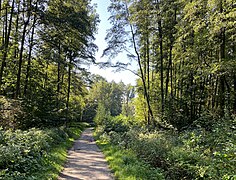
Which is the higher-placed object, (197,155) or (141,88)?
(141,88)

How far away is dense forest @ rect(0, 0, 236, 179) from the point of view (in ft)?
22.9

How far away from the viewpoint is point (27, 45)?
49.8 ft

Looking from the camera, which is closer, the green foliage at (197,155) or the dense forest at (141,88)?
the green foliage at (197,155)

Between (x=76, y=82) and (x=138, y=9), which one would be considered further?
(x=76, y=82)

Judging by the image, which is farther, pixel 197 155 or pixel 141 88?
pixel 141 88

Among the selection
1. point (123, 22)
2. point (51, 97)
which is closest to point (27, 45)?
point (51, 97)

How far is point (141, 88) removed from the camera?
72.5ft

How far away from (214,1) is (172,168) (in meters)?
7.30

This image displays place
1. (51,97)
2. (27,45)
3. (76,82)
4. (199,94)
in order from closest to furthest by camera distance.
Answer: (27,45)
(51,97)
(199,94)
(76,82)

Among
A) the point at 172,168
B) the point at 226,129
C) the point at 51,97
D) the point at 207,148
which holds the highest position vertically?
the point at 51,97

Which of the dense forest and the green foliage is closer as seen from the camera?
the green foliage

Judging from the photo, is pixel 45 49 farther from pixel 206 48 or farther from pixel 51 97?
pixel 206 48

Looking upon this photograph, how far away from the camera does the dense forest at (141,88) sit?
275 inches

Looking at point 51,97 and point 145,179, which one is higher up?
point 51,97
